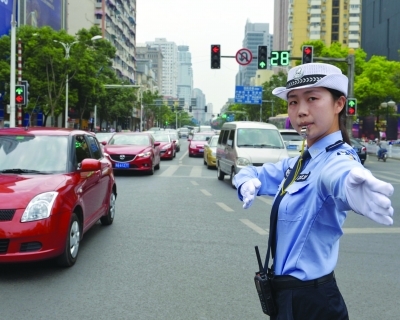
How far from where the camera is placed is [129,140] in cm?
1948

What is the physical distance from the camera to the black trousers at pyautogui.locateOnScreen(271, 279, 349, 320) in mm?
2098

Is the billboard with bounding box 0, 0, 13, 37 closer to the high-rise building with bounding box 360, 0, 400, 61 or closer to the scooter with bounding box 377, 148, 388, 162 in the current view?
the scooter with bounding box 377, 148, 388, 162

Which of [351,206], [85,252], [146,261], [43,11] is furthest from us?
[43,11]

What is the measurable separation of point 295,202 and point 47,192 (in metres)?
4.11

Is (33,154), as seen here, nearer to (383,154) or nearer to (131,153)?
(131,153)

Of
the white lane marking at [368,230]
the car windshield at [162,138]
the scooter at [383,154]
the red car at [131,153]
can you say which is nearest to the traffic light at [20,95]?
the red car at [131,153]

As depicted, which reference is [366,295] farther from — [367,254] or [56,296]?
[56,296]

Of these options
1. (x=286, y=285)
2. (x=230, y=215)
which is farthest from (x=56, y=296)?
(x=230, y=215)

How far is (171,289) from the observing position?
5070 millimetres

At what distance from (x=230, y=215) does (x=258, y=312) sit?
18.1 feet

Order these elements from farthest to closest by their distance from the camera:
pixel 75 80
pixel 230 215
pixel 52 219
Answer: pixel 75 80, pixel 230 215, pixel 52 219

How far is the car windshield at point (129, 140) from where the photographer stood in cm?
1926

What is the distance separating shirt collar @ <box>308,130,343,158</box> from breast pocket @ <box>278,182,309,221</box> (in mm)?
142

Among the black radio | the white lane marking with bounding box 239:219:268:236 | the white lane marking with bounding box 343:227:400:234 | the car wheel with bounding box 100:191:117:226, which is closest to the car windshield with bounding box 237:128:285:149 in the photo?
the white lane marking with bounding box 239:219:268:236
